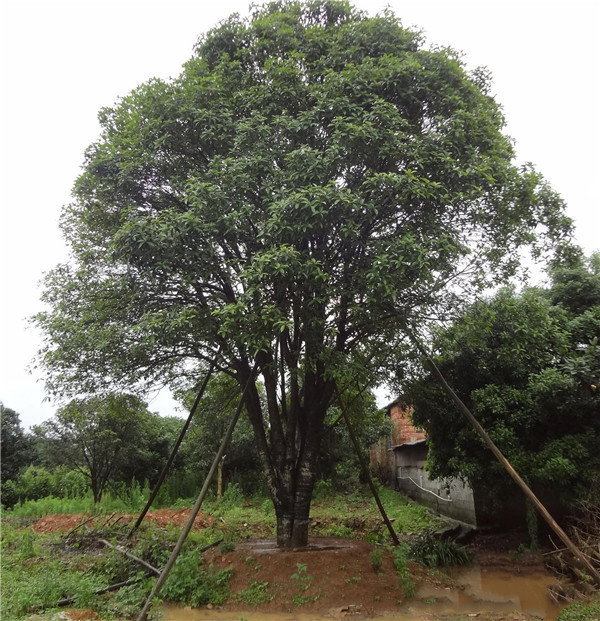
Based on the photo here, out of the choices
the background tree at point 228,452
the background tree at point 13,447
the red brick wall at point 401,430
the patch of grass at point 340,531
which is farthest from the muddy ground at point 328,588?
the background tree at point 13,447

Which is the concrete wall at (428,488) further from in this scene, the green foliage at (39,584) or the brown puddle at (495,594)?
the green foliage at (39,584)

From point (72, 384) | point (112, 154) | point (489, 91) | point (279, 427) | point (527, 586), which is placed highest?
point (489, 91)

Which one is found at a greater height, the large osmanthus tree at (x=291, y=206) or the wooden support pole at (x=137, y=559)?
the large osmanthus tree at (x=291, y=206)

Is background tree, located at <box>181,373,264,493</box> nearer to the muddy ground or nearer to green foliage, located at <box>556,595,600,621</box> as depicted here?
the muddy ground

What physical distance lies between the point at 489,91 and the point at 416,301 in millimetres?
4455

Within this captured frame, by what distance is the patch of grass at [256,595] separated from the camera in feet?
24.6

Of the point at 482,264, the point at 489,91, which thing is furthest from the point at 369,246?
the point at 489,91

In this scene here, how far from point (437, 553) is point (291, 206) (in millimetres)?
7773

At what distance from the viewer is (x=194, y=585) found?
7.81 m

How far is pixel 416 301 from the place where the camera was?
825cm

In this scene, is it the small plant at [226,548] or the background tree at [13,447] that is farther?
the background tree at [13,447]

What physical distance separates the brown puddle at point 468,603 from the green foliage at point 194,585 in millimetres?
188

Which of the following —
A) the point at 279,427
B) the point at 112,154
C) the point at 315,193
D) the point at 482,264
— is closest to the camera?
the point at 315,193

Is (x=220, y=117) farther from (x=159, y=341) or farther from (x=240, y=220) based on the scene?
(x=159, y=341)
